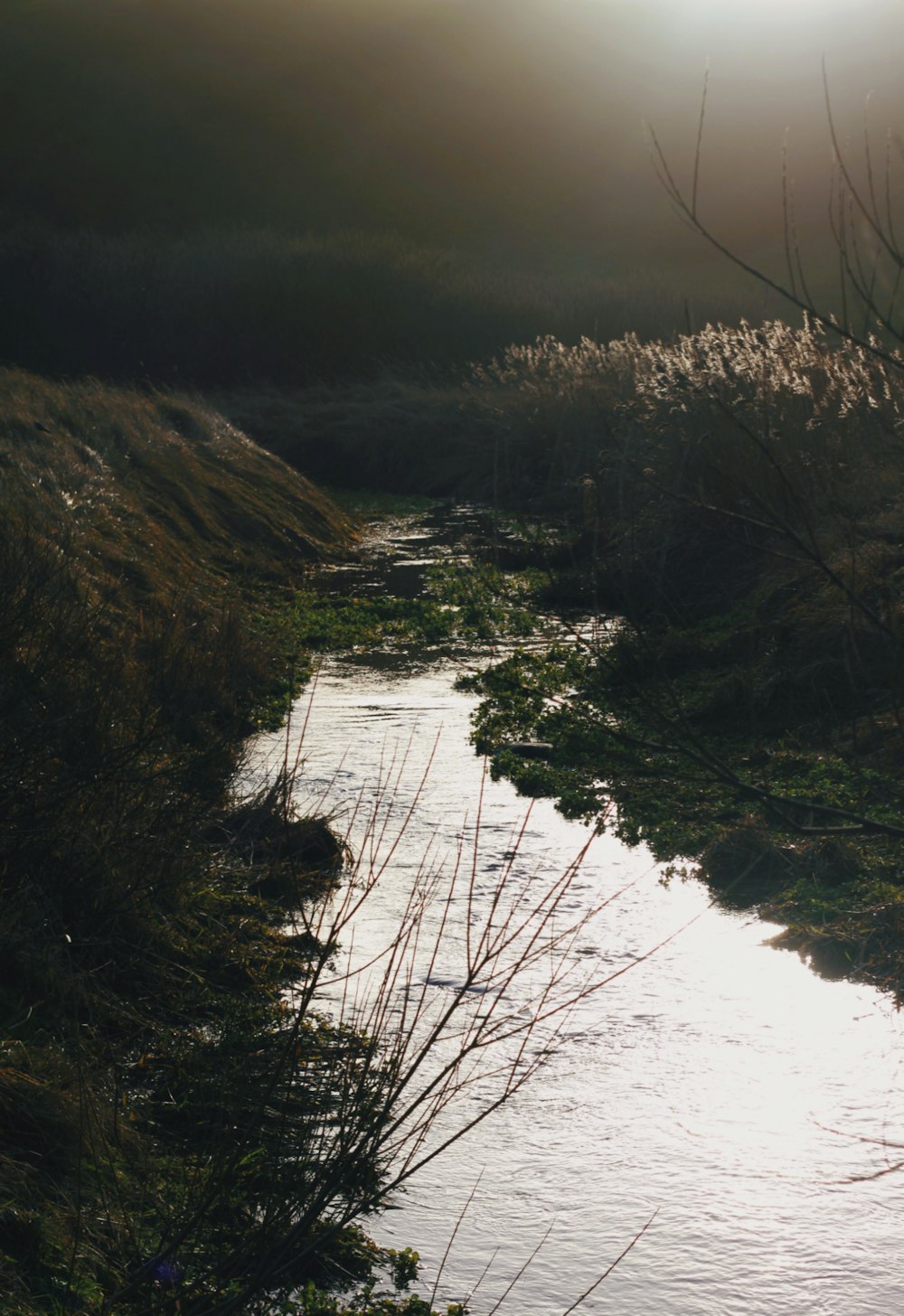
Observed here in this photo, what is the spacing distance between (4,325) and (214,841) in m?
27.8

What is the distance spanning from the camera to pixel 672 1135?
4758 millimetres

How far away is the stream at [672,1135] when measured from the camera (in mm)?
4062

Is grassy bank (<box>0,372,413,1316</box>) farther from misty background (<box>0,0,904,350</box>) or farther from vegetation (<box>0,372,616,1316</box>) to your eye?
misty background (<box>0,0,904,350</box>)

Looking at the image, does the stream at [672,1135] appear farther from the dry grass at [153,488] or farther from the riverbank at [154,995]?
the dry grass at [153,488]

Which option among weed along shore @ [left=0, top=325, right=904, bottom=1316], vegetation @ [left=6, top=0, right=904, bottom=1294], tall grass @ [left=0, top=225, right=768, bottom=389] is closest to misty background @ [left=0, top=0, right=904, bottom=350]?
tall grass @ [left=0, top=225, right=768, bottom=389]

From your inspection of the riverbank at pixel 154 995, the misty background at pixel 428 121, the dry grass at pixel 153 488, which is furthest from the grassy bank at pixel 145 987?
the misty background at pixel 428 121

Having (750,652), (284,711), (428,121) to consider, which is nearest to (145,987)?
(284,711)

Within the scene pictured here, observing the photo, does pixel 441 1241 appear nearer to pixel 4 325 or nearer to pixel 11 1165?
pixel 11 1165

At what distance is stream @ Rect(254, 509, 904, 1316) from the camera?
4062 millimetres

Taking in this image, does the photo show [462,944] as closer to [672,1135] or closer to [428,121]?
[672,1135]

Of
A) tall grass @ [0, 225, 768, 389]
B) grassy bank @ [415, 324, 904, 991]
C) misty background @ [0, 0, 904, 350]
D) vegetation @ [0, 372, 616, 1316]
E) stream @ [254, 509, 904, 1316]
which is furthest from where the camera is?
misty background @ [0, 0, 904, 350]

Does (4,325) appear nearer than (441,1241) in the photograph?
No

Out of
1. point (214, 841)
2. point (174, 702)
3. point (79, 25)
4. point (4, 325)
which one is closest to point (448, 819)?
point (214, 841)

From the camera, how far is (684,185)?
51.1 metres
